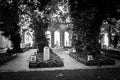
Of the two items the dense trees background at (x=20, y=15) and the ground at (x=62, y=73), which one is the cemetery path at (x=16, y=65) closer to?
the ground at (x=62, y=73)

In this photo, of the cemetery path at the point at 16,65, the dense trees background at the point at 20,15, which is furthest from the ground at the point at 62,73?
the dense trees background at the point at 20,15

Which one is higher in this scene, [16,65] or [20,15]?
[20,15]

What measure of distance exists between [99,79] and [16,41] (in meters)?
23.4

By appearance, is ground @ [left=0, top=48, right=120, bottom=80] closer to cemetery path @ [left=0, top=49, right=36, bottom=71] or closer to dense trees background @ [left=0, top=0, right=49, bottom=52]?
cemetery path @ [left=0, top=49, right=36, bottom=71]

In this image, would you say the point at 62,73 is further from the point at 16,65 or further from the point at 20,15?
the point at 20,15

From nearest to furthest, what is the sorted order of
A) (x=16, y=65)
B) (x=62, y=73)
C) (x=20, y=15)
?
(x=62, y=73) → (x=16, y=65) → (x=20, y=15)

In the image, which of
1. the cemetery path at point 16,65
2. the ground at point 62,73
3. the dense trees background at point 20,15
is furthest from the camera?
the cemetery path at point 16,65

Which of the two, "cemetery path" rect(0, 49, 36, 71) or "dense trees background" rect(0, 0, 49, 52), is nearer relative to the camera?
"dense trees background" rect(0, 0, 49, 52)

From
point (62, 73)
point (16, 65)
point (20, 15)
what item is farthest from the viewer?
point (20, 15)

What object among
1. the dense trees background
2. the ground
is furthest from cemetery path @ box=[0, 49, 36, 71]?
the dense trees background

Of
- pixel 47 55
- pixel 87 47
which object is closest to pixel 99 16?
pixel 87 47

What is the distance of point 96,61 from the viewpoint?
46.5 ft

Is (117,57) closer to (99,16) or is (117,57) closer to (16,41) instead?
(99,16)

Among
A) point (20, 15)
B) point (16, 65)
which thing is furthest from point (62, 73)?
point (20, 15)
